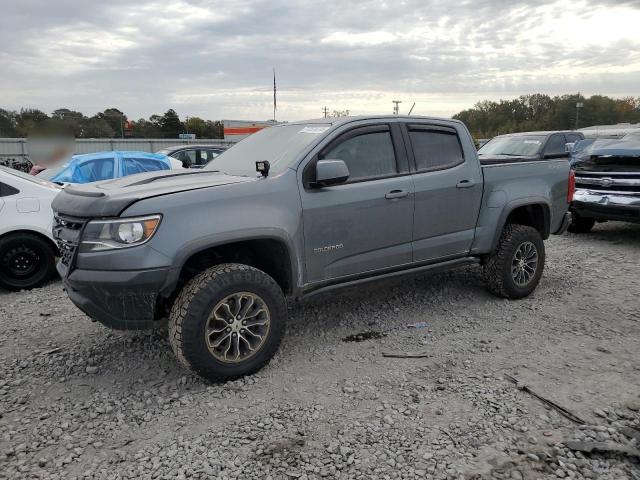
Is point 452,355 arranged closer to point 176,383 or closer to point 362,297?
point 362,297

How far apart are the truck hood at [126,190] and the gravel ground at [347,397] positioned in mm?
1262

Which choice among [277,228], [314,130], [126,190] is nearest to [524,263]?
[314,130]

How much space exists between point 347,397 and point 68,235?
219 centimetres

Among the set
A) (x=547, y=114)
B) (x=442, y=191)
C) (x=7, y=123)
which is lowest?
(x=442, y=191)

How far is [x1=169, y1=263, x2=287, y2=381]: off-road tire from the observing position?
10.7ft

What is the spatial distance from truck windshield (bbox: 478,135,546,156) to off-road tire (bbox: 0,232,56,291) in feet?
27.4

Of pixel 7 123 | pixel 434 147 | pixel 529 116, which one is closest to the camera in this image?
pixel 434 147

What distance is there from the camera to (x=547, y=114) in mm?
79875

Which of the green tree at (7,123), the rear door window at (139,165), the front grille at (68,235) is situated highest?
the green tree at (7,123)

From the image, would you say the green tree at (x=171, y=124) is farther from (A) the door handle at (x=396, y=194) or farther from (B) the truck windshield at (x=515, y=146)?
(A) the door handle at (x=396, y=194)

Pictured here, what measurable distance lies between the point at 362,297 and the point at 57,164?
763 centimetres

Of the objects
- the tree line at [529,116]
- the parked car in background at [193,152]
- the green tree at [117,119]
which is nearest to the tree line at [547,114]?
the tree line at [529,116]

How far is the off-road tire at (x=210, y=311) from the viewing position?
10.7 feet

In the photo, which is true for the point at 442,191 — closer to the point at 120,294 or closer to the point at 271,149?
the point at 271,149
